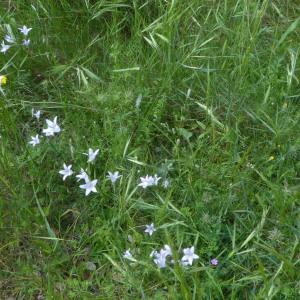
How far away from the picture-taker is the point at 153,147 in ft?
8.34

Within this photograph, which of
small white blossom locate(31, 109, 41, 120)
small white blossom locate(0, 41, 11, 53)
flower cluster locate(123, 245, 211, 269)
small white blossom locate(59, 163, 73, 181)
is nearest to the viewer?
flower cluster locate(123, 245, 211, 269)

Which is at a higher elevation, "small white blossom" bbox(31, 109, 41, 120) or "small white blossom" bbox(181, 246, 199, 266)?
"small white blossom" bbox(31, 109, 41, 120)

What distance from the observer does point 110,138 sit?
97.7 inches

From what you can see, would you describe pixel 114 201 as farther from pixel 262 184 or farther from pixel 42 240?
pixel 262 184

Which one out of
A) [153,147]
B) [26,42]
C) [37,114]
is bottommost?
[153,147]

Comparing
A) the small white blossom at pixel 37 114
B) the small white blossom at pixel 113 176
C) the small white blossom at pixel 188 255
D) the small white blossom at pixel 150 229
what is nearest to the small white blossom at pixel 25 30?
the small white blossom at pixel 37 114

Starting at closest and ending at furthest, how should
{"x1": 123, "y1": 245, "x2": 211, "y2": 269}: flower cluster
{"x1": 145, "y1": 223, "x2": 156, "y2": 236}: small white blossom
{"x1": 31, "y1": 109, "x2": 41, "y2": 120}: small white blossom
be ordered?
{"x1": 123, "y1": 245, "x2": 211, "y2": 269}: flower cluster
{"x1": 145, "y1": 223, "x2": 156, "y2": 236}: small white blossom
{"x1": 31, "y1": 109, "x2": 41, "y2": 120}: small white blossom

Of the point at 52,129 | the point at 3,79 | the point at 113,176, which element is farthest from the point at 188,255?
the point at 3,79

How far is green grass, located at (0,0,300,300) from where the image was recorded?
2.15 meters

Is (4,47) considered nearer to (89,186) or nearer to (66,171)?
(66,171)

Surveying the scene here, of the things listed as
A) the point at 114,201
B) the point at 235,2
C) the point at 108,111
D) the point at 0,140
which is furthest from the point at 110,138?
the point at 235,2

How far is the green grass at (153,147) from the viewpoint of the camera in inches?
84.6

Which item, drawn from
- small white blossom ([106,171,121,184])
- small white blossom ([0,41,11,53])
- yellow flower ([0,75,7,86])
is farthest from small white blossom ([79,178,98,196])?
small white blossom ([0,41,11,53])

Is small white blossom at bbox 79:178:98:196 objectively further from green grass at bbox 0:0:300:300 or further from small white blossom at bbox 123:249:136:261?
small white blossom at bbox 123:249:136:261
